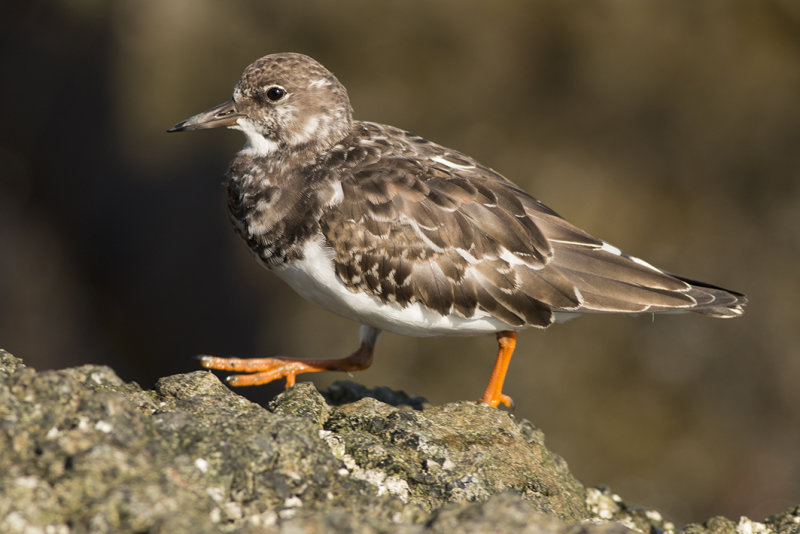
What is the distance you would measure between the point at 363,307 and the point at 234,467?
7.82 feet

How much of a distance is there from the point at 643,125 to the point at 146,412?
691 cm

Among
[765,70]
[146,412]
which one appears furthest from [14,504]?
[765,70]

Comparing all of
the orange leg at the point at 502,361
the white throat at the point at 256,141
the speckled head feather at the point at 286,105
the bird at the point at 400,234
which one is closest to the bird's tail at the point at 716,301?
the bird at the point at 400,234

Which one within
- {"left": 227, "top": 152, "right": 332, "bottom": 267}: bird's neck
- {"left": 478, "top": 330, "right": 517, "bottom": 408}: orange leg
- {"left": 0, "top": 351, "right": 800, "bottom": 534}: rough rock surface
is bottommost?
{"left": 0, "top": 351, "right": 800, "bottom": 534}: rough rock surface

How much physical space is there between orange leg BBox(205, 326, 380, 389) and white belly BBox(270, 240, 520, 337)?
0.82 metres

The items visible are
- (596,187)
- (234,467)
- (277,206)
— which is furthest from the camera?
(596,187)

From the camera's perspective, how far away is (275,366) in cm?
649

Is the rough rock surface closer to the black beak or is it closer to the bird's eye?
the black beak

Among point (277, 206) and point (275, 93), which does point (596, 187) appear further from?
point (277, 206)

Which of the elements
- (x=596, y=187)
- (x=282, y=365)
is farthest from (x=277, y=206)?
(x=596, y=187)

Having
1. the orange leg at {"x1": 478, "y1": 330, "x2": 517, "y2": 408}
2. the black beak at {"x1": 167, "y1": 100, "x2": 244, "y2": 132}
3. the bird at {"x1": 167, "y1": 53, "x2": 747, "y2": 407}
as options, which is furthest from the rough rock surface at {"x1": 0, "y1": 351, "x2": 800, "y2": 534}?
the black beak at {"x1": 167, "y1": 100, "x2": 244, "y2": 132}

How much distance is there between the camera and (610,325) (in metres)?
8.82

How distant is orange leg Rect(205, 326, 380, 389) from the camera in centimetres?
625

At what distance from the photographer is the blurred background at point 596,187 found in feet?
28.5
